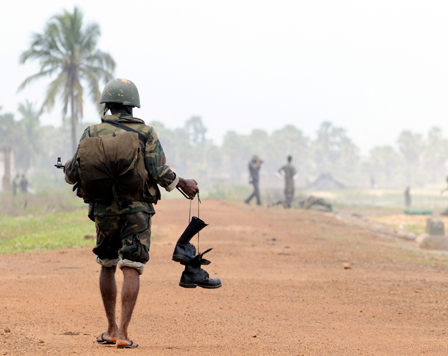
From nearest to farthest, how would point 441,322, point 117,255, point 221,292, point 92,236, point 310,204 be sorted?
point 117,255
point 441,322
point 221,292
point 92,236
point 310,204

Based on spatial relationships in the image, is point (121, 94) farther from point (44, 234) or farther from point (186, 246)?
point (44, 234)

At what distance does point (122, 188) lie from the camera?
3602 mm

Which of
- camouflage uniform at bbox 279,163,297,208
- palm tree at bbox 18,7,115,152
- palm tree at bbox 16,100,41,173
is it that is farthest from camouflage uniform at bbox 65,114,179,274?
palm tree at bbox 16,100,41,173

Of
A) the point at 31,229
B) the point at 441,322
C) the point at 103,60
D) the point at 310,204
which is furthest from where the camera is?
the point at 103,60

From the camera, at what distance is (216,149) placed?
101m

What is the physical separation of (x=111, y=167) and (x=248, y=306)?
2.64 meters

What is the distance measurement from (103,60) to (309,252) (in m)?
24.9

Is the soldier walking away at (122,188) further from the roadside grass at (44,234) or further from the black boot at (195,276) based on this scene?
the roadside grass at (44,234)

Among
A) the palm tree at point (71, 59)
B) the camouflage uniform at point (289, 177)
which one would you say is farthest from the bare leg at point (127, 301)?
the palm tree at point (71, 59)

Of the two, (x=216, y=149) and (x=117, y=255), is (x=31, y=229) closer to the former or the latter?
(x=117, y=255)

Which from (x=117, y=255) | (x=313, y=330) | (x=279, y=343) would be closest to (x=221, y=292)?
(x=313, y=330)

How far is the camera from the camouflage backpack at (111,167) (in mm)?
3570

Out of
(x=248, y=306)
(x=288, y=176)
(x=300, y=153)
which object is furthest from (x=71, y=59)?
(x=300, y=153)

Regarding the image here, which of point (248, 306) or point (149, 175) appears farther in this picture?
point (248, 306)
